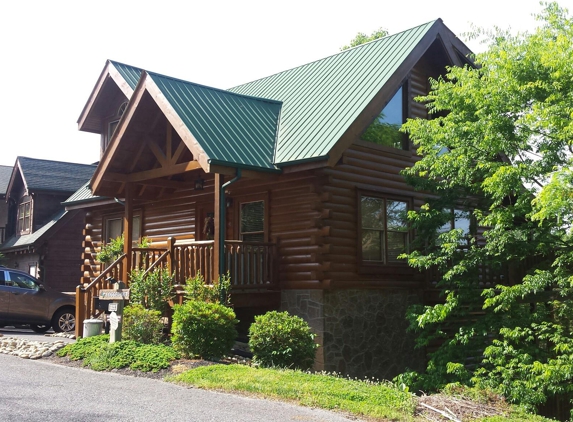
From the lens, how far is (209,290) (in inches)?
558

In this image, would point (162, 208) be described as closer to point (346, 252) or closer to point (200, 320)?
point (346, 252)

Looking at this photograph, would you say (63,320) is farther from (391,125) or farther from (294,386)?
(294,386)

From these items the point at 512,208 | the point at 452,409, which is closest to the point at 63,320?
the point at 512,208

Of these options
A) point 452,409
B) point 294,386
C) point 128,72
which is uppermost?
point 128,72

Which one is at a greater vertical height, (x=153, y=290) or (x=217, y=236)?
(x=217, y=236)

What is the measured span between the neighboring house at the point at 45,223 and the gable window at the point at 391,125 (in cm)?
1804

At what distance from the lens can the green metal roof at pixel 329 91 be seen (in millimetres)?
15773

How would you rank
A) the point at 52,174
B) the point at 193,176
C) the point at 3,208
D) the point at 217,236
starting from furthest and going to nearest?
1. the point at 3,208
2. the point at 52,174
3. the point at 193,176
4. the point at 217,236

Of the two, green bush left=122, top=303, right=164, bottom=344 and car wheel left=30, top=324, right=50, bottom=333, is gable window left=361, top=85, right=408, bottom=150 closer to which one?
green bush left=122, top=303, right=164, bottom=344

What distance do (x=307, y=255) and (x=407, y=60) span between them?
18.7 feet

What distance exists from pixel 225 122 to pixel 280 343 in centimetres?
631

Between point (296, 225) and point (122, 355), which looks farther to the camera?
point (296, 225)

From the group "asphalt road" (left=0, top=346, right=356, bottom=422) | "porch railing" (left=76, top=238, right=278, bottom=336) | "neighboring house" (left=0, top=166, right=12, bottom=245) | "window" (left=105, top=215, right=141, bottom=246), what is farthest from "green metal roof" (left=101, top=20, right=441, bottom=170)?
"neighboring house" (left=0, top=166, right=12, bottom=245)

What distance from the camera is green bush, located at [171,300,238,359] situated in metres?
12.6
